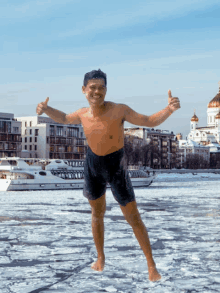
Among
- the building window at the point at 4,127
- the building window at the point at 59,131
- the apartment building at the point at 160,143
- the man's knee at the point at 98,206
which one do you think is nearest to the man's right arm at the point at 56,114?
the man's knee at the point at 98,206

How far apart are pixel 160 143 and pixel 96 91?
374 feet

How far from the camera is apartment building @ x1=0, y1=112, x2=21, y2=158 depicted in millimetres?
69500

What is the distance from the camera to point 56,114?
194 inches

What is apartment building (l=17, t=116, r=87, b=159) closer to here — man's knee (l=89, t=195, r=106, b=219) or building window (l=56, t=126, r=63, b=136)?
building window (l=56, t=126, r=63, b=136)

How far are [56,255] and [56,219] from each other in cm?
470

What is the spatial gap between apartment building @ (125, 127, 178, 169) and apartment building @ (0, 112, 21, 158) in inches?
1599

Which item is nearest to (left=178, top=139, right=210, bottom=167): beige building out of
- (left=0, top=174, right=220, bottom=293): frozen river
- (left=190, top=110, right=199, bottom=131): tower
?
(left=190, top=110, right=199, bottom=131): tower

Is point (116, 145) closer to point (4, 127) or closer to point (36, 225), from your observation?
point (36, 225)

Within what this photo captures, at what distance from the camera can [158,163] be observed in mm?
109125

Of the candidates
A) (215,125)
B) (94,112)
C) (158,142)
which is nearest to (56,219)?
(94,112)

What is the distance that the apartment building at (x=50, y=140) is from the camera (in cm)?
7694

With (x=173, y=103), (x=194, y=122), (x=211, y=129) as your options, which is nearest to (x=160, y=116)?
(x=173, y=103)

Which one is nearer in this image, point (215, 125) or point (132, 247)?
point (132, 247)

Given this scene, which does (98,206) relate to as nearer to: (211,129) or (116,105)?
(116,105)
